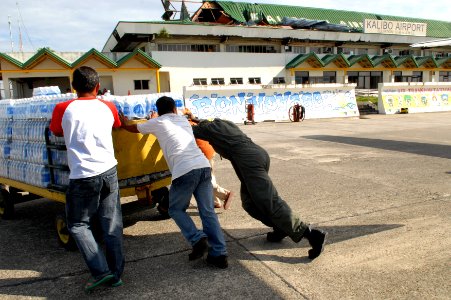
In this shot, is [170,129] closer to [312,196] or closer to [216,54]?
[312,196]

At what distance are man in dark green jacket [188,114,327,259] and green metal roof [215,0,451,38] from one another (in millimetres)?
37428

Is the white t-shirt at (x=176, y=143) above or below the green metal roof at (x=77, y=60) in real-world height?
below

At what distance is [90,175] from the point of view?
306cm

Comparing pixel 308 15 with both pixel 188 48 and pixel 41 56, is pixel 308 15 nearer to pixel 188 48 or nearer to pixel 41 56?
pixel 188 48

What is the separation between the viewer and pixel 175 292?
3.11 metres

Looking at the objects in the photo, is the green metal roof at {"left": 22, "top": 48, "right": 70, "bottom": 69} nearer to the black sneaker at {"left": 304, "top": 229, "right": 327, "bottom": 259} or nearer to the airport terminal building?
the airport terminal building

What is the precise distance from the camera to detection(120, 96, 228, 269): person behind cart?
351 centimetres

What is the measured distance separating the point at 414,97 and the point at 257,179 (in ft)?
81.1

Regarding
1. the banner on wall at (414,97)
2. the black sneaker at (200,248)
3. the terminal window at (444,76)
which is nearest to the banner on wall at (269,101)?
the banner on wall at (414,97)

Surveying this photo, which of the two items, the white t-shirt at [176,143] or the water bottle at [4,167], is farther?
the water bottle at [4,167]

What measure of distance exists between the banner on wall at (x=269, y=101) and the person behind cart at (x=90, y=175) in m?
15.3

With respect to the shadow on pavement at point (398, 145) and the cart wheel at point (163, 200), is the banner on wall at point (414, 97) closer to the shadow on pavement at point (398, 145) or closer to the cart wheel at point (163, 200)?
the shadow on pavement at point (398, 145)

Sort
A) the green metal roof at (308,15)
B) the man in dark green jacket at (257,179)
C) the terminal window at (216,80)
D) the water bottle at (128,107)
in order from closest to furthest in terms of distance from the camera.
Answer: the man in dark green jacket at (257,179) → the water bottle at (128,107) → the terminal window at (216,80) → the green metal roof at (308,15)

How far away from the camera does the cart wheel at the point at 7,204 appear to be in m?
5.28
